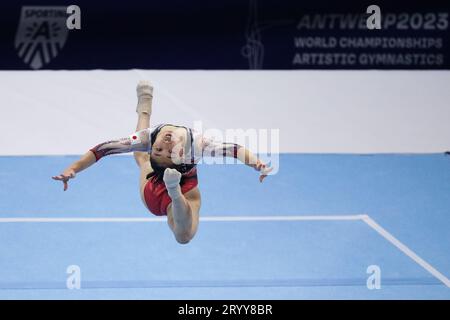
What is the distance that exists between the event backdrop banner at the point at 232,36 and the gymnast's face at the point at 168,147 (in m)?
6.05

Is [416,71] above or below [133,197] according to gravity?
above

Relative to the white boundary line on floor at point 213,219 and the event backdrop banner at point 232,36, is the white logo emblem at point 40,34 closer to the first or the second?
the event backdrop banner at point 232,36

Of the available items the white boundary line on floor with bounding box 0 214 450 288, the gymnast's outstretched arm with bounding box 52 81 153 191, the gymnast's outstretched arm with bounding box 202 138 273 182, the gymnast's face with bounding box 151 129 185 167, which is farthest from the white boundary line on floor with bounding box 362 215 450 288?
the gymnast's outstretched arm with bounding box 52 81 153 191

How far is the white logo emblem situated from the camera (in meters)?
10.7

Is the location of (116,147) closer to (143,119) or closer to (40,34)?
(143,119)

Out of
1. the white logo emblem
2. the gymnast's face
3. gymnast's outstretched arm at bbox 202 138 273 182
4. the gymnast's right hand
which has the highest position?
the white logo emblem

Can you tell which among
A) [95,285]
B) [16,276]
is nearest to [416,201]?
[95,285]

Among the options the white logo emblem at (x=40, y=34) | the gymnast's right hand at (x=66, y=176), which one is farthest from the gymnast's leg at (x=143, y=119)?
the white logo emblem at (x=40, y=34)

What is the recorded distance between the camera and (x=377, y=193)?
991 cm

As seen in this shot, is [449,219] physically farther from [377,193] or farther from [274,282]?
[274,282]

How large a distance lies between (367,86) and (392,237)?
12.2ft

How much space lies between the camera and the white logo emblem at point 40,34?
35.0ft

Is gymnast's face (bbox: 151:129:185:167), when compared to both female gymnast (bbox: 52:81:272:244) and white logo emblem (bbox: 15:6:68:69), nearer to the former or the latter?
female gymnast (bbox: 52:81:272:244)

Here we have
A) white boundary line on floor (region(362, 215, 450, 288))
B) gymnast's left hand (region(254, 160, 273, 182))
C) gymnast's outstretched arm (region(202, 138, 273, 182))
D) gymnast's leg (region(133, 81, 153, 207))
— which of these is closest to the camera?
gymnast's left hand (region(254, 160, 273, 182))
